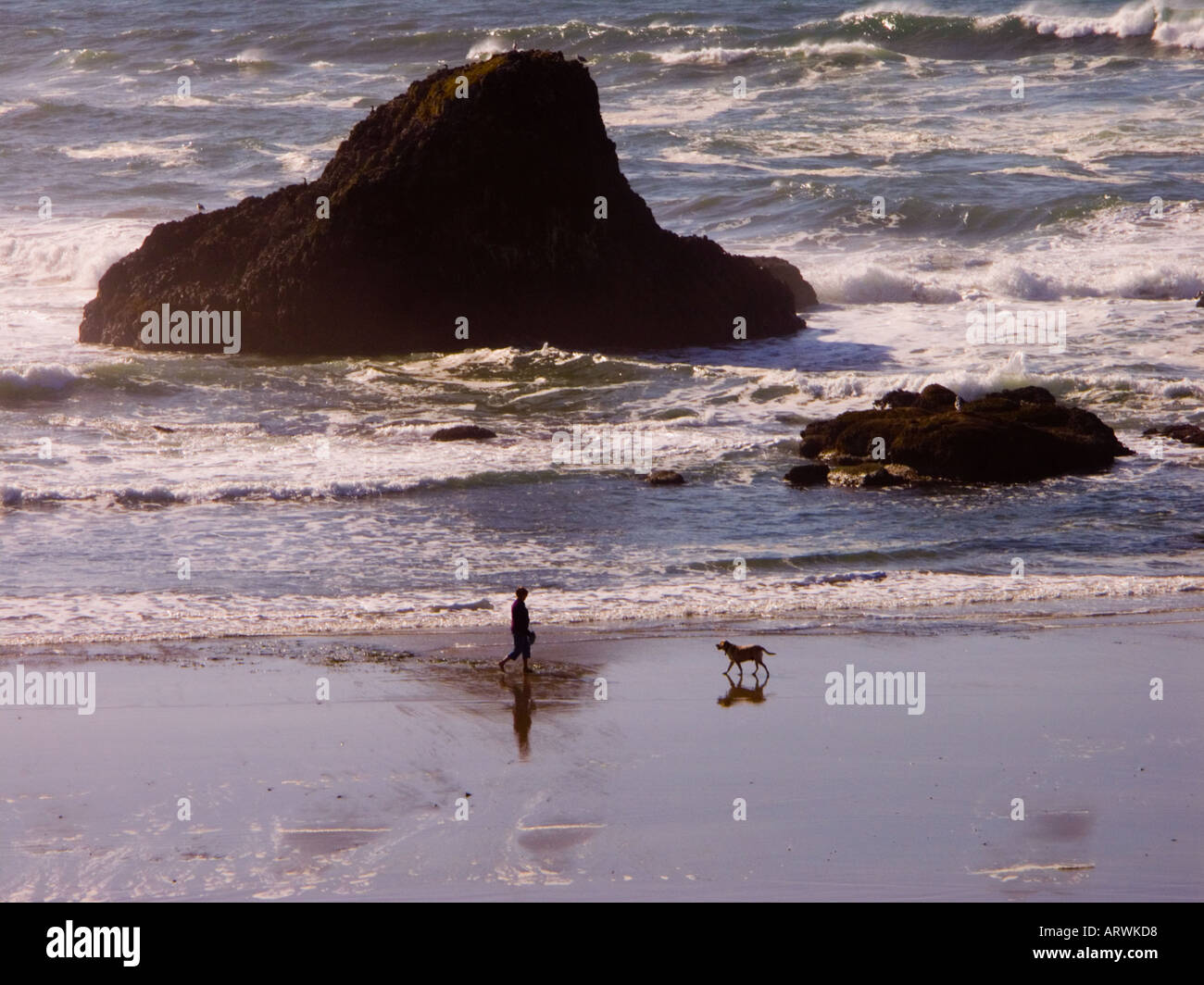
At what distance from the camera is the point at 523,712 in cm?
1121

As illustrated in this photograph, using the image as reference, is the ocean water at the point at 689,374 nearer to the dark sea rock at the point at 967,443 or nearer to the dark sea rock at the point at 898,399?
the dark sea rock at the point at 967,443

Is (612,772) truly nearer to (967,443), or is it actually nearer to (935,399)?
(967,443)

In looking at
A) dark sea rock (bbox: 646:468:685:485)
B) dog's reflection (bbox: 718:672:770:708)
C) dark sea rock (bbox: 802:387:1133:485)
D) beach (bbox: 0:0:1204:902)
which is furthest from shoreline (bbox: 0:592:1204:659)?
dark sea rock (bbox: 646:468:685:485)

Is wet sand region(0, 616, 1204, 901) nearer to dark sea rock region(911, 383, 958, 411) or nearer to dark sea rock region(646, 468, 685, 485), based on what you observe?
dark sea rock region(646, 468, 685, 485)

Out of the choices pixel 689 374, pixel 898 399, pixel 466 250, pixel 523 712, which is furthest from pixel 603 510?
pixel 466 250

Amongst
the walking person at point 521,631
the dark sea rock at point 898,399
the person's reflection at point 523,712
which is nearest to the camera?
the person's reflection at point 523,712

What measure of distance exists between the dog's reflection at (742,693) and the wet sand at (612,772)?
31mm

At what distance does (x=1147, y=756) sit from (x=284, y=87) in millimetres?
43212

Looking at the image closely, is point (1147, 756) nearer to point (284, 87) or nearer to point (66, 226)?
point (66, 226)

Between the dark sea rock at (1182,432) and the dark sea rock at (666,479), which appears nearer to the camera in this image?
the dark sea rock at (666,479)

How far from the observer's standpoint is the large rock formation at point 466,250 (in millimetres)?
24438

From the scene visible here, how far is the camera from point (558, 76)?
978 inches

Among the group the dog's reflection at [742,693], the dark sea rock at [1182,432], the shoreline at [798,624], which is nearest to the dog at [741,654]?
the dog's reflection at [742,693]
